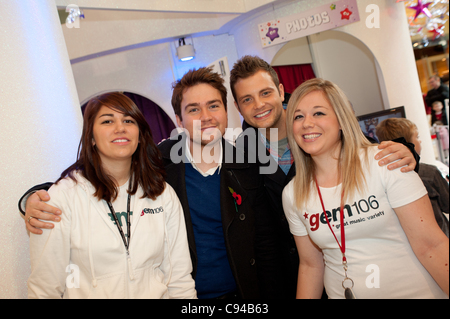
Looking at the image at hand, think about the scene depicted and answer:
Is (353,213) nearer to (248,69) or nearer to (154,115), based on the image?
(248,69)

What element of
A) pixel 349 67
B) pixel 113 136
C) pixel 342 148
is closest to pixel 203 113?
pixel 113 136

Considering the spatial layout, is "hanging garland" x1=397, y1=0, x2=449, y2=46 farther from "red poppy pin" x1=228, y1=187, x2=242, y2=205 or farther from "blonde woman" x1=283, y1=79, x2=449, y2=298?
"red poppy pin" x1=228, y1=187, x2=242, y2=205

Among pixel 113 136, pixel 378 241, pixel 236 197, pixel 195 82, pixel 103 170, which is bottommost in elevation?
pixel 378 241

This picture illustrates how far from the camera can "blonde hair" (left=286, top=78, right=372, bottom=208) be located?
149cm

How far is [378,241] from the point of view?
143cm

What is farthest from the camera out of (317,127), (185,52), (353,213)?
(185,52)

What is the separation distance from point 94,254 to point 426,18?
5442 mm

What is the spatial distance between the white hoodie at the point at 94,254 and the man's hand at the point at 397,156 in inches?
43.1

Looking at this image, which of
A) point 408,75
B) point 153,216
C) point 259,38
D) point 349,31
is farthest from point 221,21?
point 153,216

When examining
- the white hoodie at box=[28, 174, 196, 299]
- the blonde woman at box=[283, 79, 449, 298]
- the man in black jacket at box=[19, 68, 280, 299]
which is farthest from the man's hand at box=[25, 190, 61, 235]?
the blonde woman at box=[283, 79, 449, 298]

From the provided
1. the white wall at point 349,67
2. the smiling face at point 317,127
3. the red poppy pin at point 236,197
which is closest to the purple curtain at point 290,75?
the white wall at point 349,67

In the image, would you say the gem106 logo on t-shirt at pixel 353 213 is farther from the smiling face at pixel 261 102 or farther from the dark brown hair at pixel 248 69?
the dark brown hair at pixel 248 69

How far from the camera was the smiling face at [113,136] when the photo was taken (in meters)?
1.58

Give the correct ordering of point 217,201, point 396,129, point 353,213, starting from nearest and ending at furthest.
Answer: point 353,213, point 217,201, point 396,129
